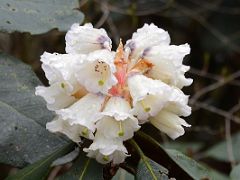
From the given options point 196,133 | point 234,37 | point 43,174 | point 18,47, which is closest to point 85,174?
point 43,174

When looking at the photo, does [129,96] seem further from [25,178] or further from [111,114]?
[25,178]

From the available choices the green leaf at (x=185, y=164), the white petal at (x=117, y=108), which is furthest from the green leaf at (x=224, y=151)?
the white petal at (x=117, y=108)

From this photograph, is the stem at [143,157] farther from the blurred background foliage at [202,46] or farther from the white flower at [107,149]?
the blurred background foliage at [202,46]

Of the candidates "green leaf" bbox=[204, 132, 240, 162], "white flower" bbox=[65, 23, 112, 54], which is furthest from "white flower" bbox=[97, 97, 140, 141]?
"green leaf" bbox=[204, 132, 240, 162]

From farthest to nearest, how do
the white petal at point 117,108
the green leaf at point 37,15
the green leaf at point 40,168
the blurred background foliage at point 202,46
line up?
the blurred background foliage at point 202,46
the green leaf at point 37,15
the green leaf at point 40,168
the white petal at point 117,108

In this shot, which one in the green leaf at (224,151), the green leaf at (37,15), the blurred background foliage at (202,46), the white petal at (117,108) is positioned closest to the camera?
the white petal at (117,108)

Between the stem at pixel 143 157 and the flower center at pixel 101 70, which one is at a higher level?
the flower center at pixel 101 70

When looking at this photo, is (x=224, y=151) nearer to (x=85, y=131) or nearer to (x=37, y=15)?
(x=37, y=15)
